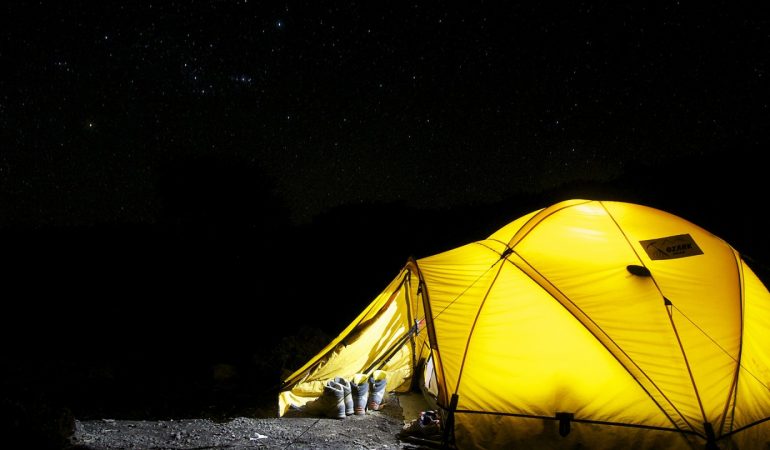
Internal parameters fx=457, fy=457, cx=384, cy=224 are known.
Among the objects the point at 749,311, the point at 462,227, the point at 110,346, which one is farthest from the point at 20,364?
the point at 462,227

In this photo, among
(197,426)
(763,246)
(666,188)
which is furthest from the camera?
(666,188)

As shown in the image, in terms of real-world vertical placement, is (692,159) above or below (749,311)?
above

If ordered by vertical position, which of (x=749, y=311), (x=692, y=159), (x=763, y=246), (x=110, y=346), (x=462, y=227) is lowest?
(x=110, y=346)

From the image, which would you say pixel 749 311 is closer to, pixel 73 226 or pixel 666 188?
pixel 666 188

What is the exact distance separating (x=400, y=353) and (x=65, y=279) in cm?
3242

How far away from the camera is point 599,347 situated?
5.25 meters

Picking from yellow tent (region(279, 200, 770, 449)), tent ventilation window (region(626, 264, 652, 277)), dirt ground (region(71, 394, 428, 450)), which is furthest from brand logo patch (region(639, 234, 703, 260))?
dirt ground (region(71, 394, 428, 450))

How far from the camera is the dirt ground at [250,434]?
17.3 feet

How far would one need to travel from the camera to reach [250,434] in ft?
18.6

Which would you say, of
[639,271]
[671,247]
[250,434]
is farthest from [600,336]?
[250,434]

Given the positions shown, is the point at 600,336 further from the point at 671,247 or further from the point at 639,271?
the point at 671,247

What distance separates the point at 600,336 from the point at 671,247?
169cm

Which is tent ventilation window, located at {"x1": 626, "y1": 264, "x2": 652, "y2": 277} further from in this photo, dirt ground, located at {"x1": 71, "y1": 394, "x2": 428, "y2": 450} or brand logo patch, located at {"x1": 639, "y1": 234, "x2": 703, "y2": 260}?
dirt ground, located at {"x1": 71, "y1": 394, "x2": 428, "y2": 450}

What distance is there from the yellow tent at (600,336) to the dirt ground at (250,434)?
1187 millimetres
